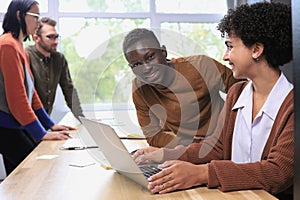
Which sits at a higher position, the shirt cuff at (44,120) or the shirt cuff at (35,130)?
the shirt cuff at (35,130)

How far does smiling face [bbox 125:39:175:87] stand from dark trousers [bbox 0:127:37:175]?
89cm

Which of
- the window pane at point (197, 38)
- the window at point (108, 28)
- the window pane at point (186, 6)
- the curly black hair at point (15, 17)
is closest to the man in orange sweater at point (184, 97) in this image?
the curly black hair at point (15, 17)

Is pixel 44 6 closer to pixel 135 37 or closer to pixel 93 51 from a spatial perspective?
pixel 93 51

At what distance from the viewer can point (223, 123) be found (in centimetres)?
154

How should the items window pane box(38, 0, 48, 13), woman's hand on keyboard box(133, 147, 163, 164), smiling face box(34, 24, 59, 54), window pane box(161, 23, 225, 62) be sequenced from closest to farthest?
woman's hand on keyboard box(133, 147, 163, 164)
smiling face box(34, 24, 59, 54)
window pane box(38, 0, 48, 13)
window pane box(161, 23, 225, 62)

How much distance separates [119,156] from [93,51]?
3385 mm

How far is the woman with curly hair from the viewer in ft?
3.76

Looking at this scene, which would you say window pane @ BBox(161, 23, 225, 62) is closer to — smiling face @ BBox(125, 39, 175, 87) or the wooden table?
smiling face @ BBox(125, 39, 175, 87)

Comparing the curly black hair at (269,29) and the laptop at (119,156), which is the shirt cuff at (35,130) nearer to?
the laptop at (119,156)

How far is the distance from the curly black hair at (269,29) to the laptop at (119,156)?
56 cm

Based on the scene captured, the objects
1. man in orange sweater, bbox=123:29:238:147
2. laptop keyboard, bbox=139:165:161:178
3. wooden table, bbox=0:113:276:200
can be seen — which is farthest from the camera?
man in orange sweater, bbox=123:29:238:147

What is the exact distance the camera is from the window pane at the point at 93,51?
433cm

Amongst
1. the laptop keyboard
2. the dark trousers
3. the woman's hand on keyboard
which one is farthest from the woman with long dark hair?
the laptop keyboard

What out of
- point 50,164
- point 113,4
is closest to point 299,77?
point 50,164
